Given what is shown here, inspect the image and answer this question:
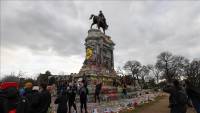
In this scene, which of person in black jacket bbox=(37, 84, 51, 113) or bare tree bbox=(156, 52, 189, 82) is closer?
person in black jacket bbox=(37, 84, 51, 113)

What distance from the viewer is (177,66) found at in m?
110

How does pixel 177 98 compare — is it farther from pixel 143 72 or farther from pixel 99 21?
pixel 143 72

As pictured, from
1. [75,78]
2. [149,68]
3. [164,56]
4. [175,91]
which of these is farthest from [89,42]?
[149,68]

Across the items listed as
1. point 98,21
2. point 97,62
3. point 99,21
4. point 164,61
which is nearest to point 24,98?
point 97,62

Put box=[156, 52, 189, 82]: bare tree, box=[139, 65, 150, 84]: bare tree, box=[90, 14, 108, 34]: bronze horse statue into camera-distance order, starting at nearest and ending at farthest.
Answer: box=[90, 14, 108, 34]: bronze horse statue < box=[156, 52, 189, 82]: bare tree < box=[139, 65, 150, 84]: bare tree

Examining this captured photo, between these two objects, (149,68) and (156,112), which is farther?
(149,68)

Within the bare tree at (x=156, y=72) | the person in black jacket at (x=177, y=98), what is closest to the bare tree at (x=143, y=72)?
the bare tree at (x=156, y=72)

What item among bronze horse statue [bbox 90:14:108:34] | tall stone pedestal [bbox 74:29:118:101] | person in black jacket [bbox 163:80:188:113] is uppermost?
bronze horse statue [bbox 90:14:108:34]

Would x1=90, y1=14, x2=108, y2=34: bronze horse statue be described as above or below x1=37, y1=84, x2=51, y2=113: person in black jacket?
above

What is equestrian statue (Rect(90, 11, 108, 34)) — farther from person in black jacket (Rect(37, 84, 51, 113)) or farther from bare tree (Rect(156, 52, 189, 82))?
bare tree (Rect(156, 52, 189, 82))

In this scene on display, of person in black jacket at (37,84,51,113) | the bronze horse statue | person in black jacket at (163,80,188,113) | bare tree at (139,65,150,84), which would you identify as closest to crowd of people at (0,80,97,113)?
person in black jacket at (37,84,51,113)

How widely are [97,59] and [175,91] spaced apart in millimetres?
41005

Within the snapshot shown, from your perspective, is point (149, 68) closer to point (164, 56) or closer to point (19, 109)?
point (164, 56)

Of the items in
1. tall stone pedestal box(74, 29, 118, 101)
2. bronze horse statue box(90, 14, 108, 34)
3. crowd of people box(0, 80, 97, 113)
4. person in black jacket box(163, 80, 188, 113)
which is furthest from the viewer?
bronze horse statue box(90, 14, 108, 34)
